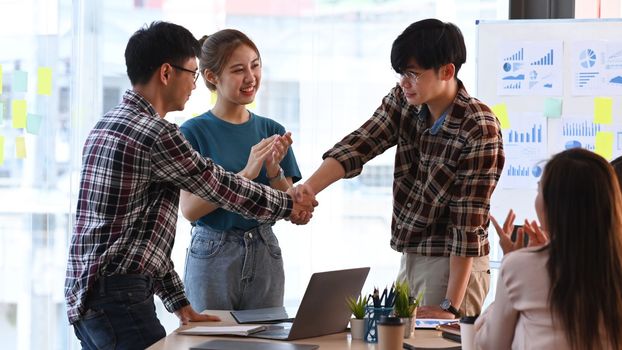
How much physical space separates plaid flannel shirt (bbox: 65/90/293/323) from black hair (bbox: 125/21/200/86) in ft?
0.26

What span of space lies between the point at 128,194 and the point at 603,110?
7.57 feet

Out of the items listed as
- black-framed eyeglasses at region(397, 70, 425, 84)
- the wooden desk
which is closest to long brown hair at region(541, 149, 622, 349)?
the wooden desk

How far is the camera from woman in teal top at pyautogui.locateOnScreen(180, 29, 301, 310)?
282 cm

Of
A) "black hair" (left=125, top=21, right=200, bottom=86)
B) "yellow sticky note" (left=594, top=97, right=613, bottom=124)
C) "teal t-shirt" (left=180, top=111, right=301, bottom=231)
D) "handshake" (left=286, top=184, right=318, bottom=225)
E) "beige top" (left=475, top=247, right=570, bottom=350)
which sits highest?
"black hair" (left=125, top=21, right=200, bottom=86)

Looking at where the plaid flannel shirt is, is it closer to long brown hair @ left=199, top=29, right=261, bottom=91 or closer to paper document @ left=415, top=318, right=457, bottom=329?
long brown hair @ left=199, top=29, right=261, bottom=91

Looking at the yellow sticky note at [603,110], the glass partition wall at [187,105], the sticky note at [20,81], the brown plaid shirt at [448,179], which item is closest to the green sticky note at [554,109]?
the yellow sticky note at [603,110]

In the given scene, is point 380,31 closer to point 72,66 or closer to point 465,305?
point 72,66

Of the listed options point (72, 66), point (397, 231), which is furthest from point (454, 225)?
point (72, 66)

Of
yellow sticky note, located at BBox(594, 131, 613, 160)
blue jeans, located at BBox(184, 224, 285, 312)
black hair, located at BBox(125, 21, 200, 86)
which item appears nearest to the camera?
black hair, located at BBox(125, 21, 200, 86)

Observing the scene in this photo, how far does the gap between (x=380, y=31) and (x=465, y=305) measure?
1846mm

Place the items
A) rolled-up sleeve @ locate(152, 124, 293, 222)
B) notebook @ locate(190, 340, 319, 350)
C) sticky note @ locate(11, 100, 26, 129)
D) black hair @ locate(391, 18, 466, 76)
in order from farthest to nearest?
sticky note @ locate(11, 100, 26, 129), black hair @ locate(391, 18, 466, 76), rolled-up sleeve @ locate(152, 124, 293, 222), notebook @ locate(190, 340, 319, 350)

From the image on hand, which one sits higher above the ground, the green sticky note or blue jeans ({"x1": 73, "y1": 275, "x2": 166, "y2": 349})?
the green sticky note

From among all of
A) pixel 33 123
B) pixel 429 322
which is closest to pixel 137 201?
pixel 429 322

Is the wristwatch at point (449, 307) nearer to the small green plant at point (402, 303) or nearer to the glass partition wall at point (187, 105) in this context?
the small green plant at point (402, 303)
